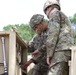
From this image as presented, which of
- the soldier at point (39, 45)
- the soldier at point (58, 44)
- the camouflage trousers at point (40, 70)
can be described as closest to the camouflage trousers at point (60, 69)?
the soldier at point (58, 44)

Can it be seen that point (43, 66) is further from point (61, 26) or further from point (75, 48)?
point (75, 48)

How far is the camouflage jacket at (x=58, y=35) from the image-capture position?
11.9ft

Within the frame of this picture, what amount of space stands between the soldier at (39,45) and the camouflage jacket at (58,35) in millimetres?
274

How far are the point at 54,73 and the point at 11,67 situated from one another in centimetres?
47

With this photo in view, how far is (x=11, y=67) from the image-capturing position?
11.7 ft

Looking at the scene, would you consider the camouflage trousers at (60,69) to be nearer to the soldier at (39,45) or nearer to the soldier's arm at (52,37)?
the soldier's arm at (52,37)

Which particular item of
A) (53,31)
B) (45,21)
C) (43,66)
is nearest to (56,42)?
(53,31)

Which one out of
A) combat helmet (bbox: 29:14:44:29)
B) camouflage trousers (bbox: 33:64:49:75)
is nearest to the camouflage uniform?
camouflage trousers (bbox: 33:64:49:75)

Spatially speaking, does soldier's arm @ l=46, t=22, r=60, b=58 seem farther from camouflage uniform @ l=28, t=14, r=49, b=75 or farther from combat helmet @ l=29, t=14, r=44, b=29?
camouflage uniform @ l=28, t=14, r=49, b=75

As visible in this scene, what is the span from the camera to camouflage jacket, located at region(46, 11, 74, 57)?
11.9 feet

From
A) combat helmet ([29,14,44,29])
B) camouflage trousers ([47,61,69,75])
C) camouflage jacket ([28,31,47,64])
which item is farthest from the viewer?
camouflage jacket ([28,31,47,64])

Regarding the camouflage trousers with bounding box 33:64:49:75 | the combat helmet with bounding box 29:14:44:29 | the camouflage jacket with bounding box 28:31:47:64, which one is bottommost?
the camouflage trousers with bounding box 33:64:49:75

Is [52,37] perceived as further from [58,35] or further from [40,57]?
[40,57]

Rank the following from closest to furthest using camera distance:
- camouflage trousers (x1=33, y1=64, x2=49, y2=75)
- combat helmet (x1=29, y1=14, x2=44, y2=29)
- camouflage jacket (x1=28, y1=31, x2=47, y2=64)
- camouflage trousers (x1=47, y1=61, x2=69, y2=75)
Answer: camouflage trousers (x1=47, y1=61, x2=69, y2=75) < combat helmet (x1=29, y1=14, x2=44, y2=29) < camouflage jacket (x1=28, y1=31, x2=47, y2=64) < camouflage trousers (x1=33, y1=64, x2=49, y2=75)
